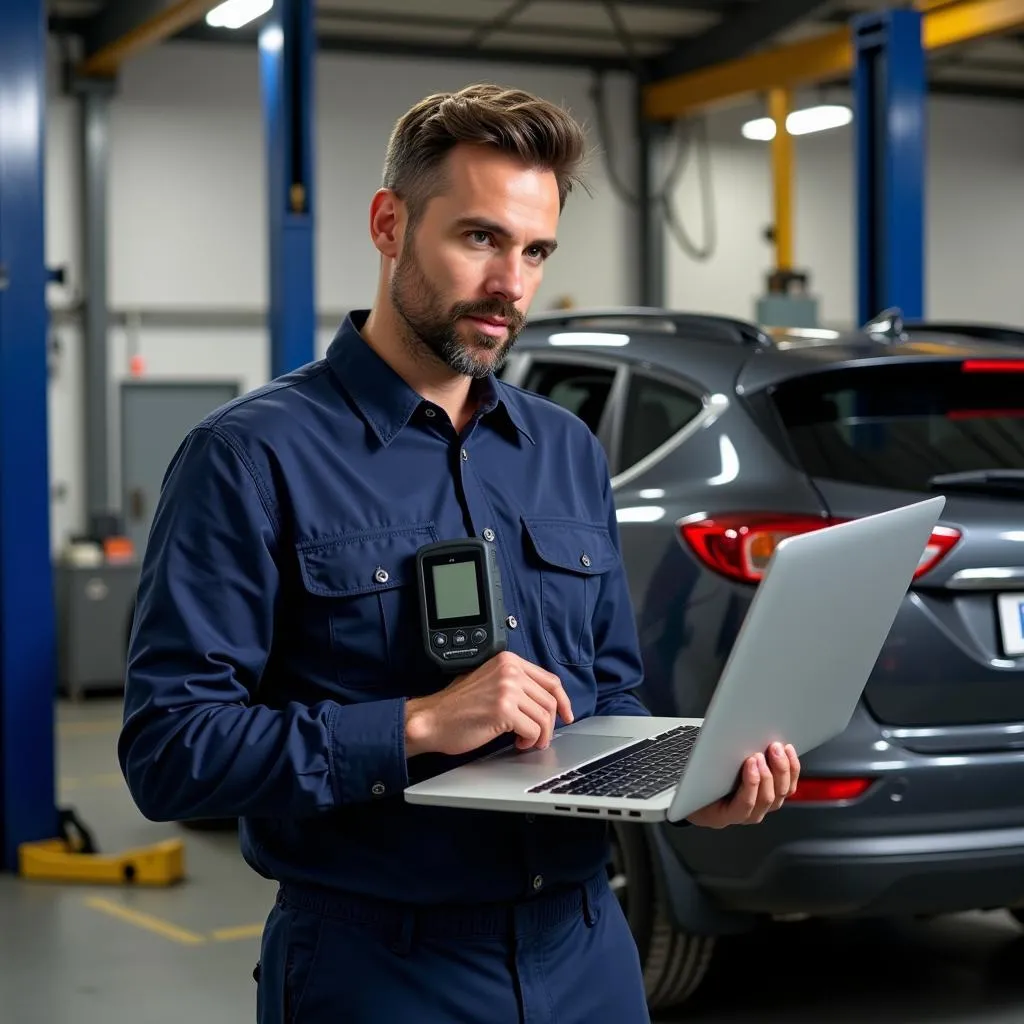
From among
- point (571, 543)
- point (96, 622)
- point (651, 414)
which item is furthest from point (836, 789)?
point (96, 622)

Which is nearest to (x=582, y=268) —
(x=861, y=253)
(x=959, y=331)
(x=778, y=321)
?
(x=778, y=321)

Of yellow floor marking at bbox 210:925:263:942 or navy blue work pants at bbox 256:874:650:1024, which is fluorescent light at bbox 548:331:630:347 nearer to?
yellow floor marking at bbox 210:925:263:942

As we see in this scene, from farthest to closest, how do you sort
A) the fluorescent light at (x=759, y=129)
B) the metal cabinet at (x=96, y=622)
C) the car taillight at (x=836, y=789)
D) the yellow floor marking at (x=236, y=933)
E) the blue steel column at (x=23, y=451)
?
the fluorescent light at (x=759, y=129), the metal cabinet at (x=96, y=622), the blue steel column at (x=23, y=451), the yellow floor marking at (x=236, y=933), the car taillight at (x=836, y=789)

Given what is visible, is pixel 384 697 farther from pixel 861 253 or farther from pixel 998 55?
pixel 998 55

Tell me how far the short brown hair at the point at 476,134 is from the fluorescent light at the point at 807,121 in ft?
39.4

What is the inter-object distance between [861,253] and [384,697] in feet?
20.5

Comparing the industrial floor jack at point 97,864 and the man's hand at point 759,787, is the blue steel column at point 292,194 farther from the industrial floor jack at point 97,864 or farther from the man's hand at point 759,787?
the man's hand at point 759,787

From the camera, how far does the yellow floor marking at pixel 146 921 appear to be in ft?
16.6

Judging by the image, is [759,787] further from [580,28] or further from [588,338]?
[580,28]

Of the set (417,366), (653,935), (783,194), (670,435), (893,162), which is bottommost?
(653,935)

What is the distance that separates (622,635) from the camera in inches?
83.1

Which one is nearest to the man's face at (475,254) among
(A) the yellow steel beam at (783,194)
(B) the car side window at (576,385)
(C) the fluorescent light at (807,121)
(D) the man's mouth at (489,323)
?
(D) the man's mouth at (489,323)

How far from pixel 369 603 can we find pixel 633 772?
0.34 metres

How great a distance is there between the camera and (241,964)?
15.7 feet
